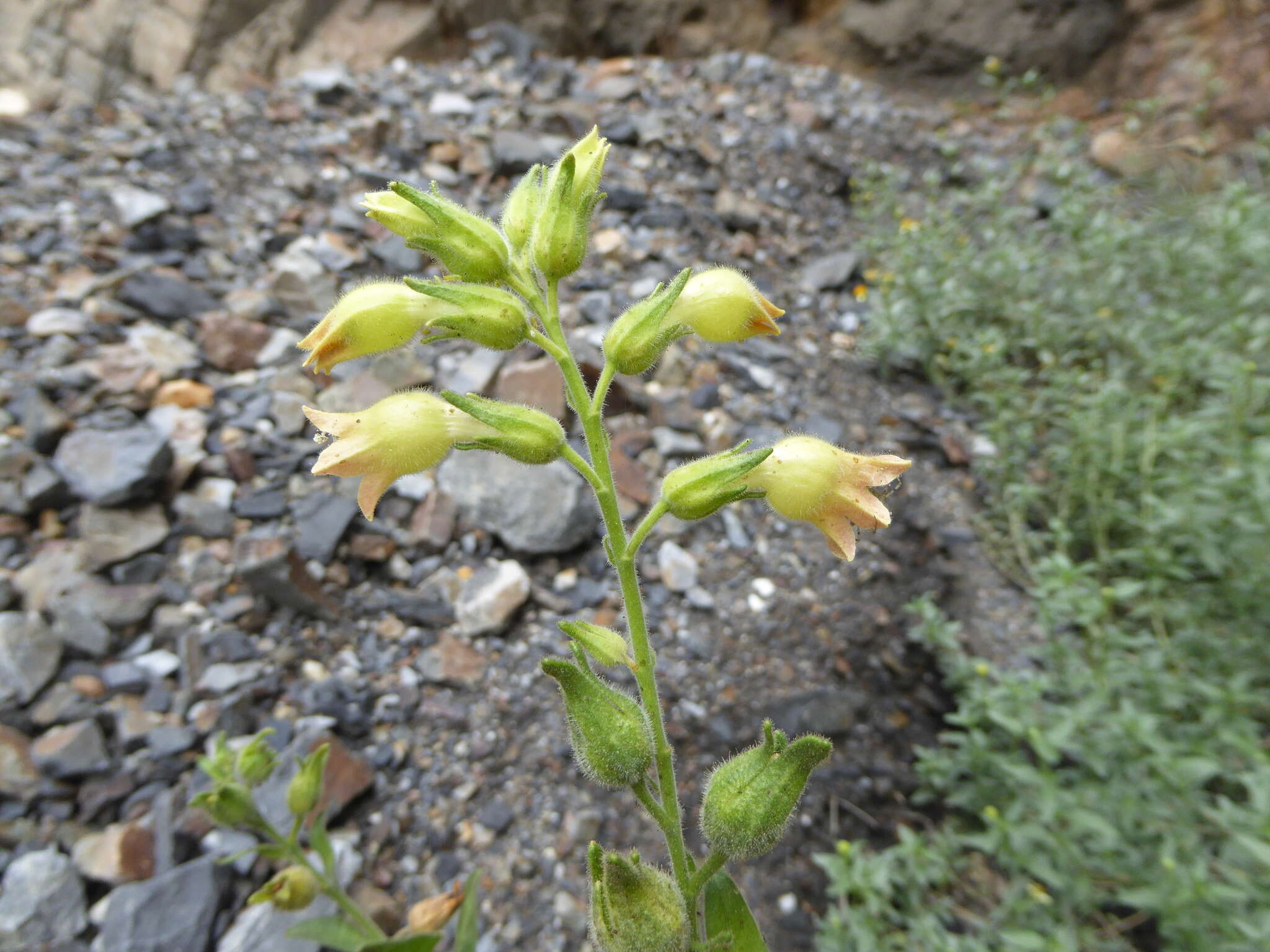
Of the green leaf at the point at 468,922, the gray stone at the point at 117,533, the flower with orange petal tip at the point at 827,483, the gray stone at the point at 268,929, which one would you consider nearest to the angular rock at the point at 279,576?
the gray stone at the point at 117,533

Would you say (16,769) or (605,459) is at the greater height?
(605,459)

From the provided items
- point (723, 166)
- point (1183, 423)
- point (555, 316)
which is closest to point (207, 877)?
point (555, 316)

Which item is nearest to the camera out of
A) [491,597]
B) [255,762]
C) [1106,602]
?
[255,762]

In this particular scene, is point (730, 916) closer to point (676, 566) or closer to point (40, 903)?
point (676, 566)

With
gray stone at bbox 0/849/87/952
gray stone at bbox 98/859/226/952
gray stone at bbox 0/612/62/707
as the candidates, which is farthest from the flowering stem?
gray stone at bbox 0/612/62/707

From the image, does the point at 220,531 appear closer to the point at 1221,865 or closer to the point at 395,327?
the point at 395,327

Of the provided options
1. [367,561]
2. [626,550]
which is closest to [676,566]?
[367,561]

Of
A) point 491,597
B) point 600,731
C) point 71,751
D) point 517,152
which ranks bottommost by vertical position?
point 71,751
